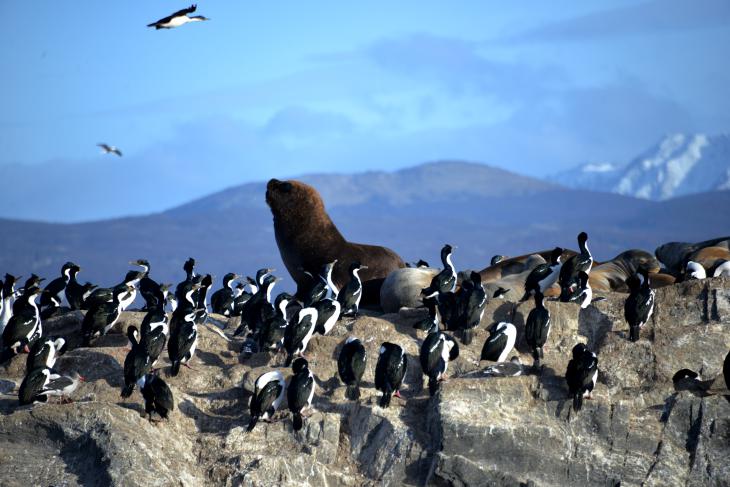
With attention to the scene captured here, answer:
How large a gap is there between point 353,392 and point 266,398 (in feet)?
4.98

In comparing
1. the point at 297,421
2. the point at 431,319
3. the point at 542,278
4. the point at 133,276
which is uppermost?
the point at 542,278

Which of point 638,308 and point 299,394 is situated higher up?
point 638,308

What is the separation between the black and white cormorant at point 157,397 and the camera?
16.0 metres

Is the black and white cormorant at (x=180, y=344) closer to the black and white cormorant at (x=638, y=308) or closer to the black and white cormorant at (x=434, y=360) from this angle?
the black and white cormorant at (x=434, y=360)

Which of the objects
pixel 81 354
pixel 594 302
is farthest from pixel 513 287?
pixel 81 354

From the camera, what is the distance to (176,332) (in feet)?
58.0

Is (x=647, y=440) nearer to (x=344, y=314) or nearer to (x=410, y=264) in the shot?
(x=344, y=314)

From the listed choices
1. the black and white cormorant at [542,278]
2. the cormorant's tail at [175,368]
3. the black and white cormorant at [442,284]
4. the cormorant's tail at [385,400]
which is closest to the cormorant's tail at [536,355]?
the black and white cormorant at [542,278]

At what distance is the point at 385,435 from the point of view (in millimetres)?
16328

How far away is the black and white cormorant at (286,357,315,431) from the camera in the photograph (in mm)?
16156

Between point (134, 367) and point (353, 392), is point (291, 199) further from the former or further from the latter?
point (134, 367)

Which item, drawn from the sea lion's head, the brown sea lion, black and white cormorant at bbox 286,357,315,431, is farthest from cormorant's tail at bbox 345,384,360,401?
the sea lion's head

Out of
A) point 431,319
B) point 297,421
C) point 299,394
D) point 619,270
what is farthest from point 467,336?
point 619,270

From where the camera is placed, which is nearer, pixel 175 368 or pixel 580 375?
pixel 580 375
